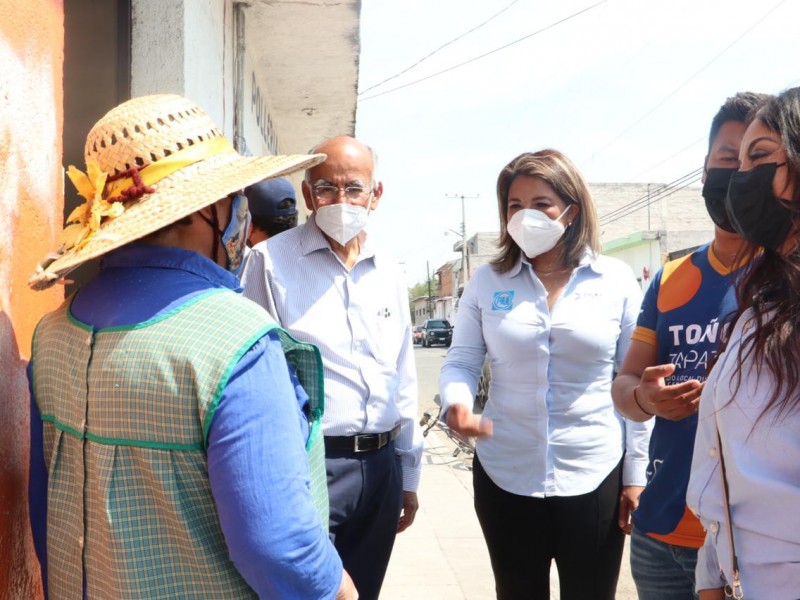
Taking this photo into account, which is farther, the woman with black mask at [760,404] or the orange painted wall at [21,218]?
the orange painted wall at [21,218]

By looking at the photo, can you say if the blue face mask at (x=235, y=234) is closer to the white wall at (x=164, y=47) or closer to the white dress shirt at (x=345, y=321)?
the white dress shirt at (x=345, y=321)

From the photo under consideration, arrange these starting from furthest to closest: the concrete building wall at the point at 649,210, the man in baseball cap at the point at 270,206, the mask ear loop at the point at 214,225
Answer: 1. the concrete building wall at the point at 649,210
2. the man in baseball cap at the point at 270,206
3. the mask ear loop at the point at 214,225

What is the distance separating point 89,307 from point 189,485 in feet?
1.33

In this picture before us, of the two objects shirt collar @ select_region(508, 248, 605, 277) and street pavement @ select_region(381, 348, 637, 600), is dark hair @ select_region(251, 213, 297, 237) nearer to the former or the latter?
shirt collar @ select_region(508, 248, 605, 277)

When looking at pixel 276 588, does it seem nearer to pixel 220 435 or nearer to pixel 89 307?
pixel 220 435

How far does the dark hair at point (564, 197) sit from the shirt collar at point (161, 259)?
61.1 inches

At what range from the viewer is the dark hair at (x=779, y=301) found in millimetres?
1336

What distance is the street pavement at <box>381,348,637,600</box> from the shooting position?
4.45m

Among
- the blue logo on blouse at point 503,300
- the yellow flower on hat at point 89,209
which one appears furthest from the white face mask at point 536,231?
the yellow flower on hat at point 89,209

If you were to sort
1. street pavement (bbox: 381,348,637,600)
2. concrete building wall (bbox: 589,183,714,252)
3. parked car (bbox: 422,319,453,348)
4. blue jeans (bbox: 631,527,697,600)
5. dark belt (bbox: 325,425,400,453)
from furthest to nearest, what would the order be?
1. parked car (bbox: 422,319,453,348)
2. concrete building wall (bbox: 589,183,714,252)
3. street pavement (bbox: 381,348,637,600)
4. dark belt (bbox: 325,425,400,453)
5. blue jeans (bbox: 631,527,697,600)

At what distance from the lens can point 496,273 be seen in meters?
2.84

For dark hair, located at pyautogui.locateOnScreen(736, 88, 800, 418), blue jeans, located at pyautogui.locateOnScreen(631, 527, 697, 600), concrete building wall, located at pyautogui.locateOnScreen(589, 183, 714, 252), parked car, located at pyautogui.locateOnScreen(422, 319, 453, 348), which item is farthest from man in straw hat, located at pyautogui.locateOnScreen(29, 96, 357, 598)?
parked car, located at pyautogui.locateOnScreen(422, 319, 453, 348)

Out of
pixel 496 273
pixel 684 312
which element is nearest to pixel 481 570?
pixel 496 273

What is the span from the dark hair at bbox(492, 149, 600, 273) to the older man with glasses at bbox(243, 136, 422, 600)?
1.48 ft
